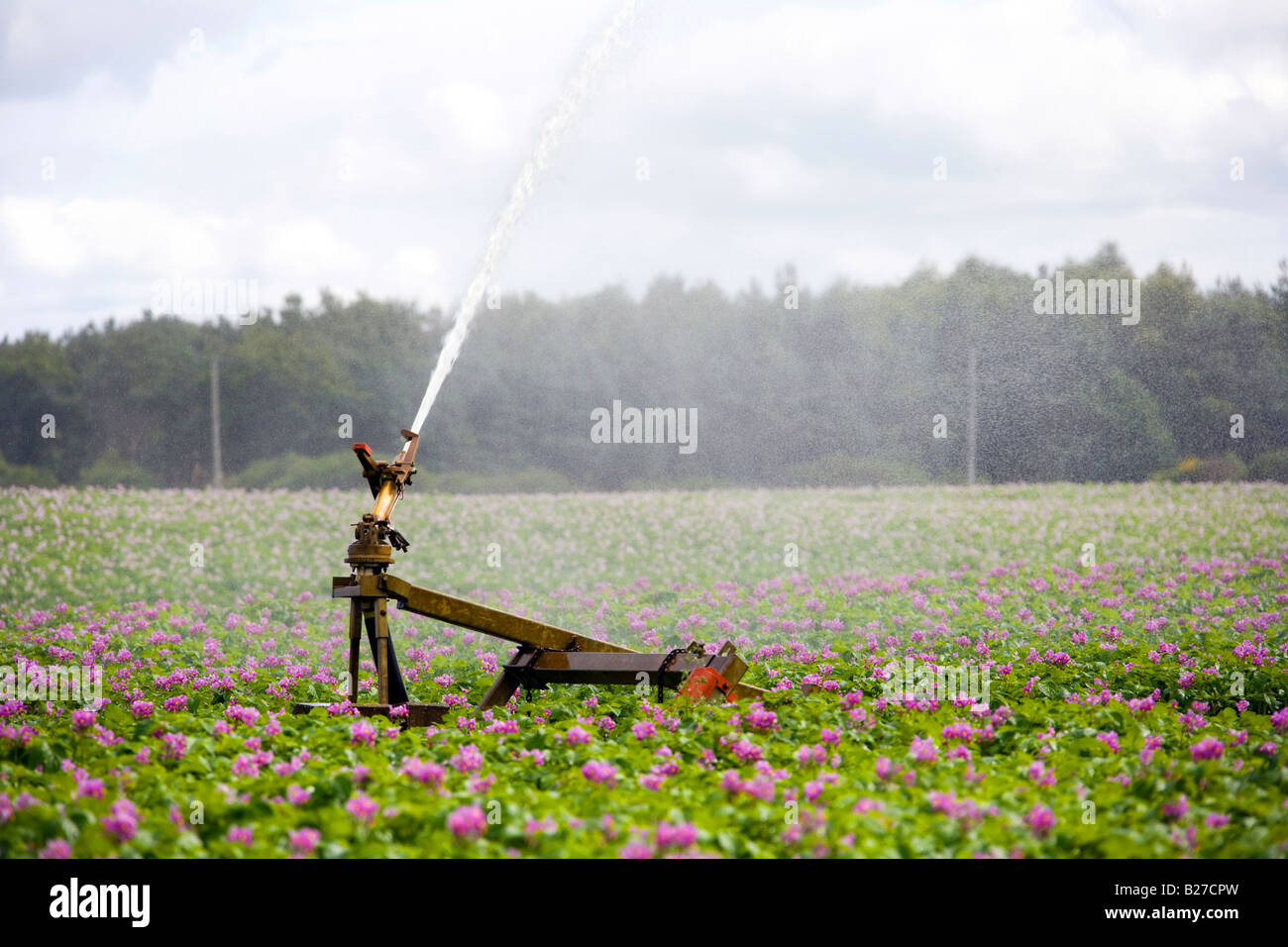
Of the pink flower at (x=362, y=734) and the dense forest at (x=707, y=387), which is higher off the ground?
the dense forest at (x=707, y=387)

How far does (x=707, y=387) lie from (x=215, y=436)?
26.3 feet

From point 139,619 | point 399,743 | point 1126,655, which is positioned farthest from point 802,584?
point 399,743

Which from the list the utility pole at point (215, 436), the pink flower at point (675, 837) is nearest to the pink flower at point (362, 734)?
the pink flower at point (675, 837)

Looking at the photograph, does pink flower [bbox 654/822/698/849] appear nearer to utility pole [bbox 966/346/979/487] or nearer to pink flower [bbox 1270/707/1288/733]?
pink flower [bbox 1270/707/1288/733]

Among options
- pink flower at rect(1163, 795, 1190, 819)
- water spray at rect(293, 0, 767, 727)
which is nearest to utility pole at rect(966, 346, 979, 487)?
water spray at rect(293, 0, 767, 727)

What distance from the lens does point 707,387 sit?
60.8ft

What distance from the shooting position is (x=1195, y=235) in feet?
51.2

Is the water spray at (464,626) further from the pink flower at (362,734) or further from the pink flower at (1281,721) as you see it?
the pink flower at (1281,721)

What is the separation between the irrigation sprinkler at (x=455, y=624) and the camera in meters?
6.03

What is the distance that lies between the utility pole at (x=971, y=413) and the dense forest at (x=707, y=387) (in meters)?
0.06

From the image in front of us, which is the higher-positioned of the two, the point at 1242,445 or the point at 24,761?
the point at 1242,445
